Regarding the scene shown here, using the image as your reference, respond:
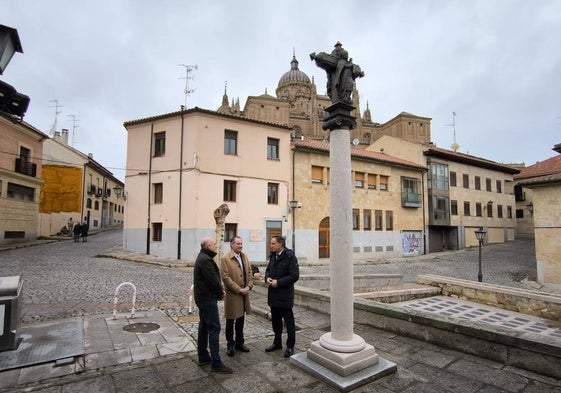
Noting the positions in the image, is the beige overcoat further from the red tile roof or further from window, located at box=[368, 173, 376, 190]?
the red tile roof

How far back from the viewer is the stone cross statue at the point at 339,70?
4594mm

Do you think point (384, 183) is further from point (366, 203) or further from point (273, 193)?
point (273, 193)

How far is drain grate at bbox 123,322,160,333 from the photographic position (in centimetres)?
603

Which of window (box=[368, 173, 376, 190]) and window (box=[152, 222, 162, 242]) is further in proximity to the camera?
window (box=[368, 173, 376, 190])

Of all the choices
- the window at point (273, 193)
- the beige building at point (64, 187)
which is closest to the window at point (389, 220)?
the window at point (273, 193)

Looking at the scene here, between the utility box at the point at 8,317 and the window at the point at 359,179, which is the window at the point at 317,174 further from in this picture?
the utility box at the point at 8,317

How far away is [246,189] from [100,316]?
14375 mm

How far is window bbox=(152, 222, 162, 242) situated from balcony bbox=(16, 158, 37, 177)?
463 inches

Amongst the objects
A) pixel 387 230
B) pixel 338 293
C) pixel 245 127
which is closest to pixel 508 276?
pixel 387 230

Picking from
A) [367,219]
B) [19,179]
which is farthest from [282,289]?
[19,179]

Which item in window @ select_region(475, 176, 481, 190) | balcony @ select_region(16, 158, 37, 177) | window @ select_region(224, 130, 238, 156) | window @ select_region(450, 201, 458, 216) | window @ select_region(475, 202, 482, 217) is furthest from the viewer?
window @ select_region(475, 176, 481, 190)

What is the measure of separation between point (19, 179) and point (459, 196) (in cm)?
3716

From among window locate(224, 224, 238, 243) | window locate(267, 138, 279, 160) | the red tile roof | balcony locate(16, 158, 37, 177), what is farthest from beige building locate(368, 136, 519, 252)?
balcony locate(16, 158, 37, 177)

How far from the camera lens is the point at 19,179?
77.2 feet
